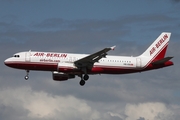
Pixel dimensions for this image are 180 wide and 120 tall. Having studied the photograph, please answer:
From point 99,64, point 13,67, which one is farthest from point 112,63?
point 13,67

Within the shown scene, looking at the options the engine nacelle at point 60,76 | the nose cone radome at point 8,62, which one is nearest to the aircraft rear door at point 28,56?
the nose cone radome at point 8,62

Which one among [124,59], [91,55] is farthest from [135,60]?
[91,55]

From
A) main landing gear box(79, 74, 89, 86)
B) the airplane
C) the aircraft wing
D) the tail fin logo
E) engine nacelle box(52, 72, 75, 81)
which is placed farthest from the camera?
the tail fin logo

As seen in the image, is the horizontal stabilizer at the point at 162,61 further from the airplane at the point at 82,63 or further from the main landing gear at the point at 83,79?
the main landing gear at the point at 83,79

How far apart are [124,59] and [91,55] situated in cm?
720

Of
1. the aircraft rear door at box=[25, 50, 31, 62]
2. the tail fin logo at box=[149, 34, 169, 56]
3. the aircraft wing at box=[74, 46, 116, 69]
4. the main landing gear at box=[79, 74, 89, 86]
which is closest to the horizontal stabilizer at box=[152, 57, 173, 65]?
the tail fin logo at box=[149, 34, 169, 56]

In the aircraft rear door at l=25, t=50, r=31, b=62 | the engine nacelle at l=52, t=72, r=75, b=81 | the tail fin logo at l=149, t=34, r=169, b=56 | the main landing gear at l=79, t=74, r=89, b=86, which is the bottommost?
the main landing gear at l=79, t=74, r=89, b=86

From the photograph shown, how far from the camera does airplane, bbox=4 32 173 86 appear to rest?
332 ft

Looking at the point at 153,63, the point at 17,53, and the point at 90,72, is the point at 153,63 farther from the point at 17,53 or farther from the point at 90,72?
the point at 17,53

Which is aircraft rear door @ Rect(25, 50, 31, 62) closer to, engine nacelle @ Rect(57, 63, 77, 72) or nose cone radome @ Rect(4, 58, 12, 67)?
nose cone radome @ Rect(4, 58, 12, 67)

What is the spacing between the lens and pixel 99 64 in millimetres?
103938

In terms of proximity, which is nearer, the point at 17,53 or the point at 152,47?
the point at 17,53

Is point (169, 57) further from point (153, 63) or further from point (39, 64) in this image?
point (39, 64)

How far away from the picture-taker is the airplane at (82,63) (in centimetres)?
10131
